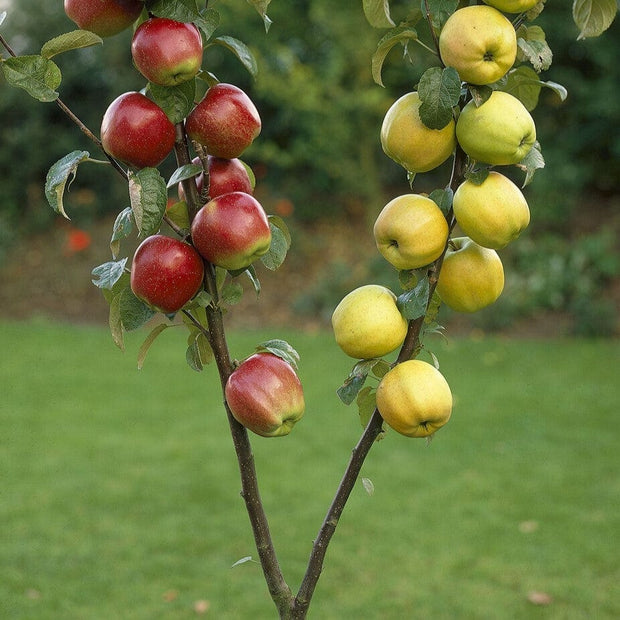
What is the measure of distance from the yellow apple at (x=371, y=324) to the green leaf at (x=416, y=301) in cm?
2

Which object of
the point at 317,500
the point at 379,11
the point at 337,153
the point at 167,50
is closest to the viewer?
the point at 167,50

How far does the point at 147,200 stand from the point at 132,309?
0.16 meters

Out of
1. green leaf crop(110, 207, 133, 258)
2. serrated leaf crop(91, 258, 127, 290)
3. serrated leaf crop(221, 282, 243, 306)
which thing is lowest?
serrated leaf crop(221, 282, 243, 306)

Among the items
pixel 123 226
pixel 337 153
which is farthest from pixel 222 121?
pixel 337 153

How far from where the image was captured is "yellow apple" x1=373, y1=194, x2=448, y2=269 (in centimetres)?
92

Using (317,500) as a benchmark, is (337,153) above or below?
above

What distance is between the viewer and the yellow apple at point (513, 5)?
0.88 m

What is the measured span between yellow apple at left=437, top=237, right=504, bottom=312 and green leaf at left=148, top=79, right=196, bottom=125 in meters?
0.35

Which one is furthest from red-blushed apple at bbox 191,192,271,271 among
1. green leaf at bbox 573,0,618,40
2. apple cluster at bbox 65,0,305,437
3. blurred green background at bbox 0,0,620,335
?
blurred green background at bbox 0,0,620,335

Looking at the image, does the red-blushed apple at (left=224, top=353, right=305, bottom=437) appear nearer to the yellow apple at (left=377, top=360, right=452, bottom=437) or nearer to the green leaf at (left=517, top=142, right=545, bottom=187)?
the yellow apple at (left=377, top=360, right=452, bottom=437)

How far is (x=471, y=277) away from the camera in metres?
0.97

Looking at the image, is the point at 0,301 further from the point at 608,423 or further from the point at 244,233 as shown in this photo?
the point at 244,233

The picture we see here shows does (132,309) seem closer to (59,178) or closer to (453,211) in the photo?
(59,178)

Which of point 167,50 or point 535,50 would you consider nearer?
point 167,50
